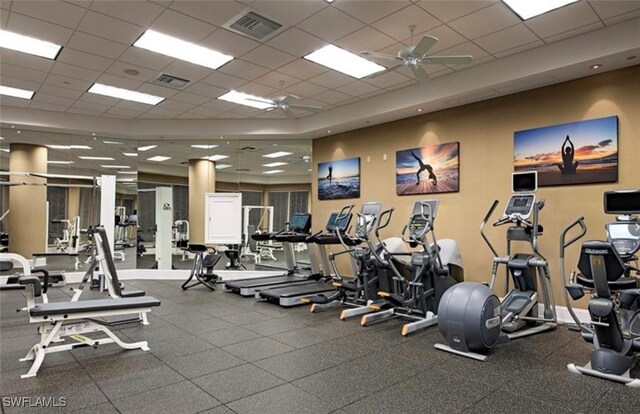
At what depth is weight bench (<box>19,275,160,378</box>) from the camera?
352 centimetres

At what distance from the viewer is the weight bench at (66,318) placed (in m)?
3.52

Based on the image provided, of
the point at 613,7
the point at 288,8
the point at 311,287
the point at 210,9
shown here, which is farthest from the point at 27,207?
the point at 613,7

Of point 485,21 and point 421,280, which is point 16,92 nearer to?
point 421,280

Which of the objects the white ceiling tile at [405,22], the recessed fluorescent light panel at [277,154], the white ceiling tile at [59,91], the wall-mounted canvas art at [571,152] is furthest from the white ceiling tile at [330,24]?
the recessed fluorescent light panel at [277,154]

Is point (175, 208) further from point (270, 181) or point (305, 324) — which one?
point (305, 324)

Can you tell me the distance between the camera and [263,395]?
301 centimetres

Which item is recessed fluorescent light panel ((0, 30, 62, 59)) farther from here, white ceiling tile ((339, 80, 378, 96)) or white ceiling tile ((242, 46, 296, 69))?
white ceiling tile ((339, 80, 378, 96))

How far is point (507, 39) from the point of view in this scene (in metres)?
5.07

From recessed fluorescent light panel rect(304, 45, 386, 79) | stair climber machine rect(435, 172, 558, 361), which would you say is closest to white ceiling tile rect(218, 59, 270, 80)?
recessed fluorescent light panel rect(304, 45, 386, 79)

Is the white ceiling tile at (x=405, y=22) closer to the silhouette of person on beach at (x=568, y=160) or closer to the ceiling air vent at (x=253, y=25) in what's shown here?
the ceiling air vent at (x=253, y=25)

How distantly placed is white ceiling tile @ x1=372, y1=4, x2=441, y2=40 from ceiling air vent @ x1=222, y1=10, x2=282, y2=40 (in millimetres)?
1246

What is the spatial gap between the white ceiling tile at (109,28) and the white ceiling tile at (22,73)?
6.60 ft

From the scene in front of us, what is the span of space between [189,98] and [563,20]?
20.0 feet

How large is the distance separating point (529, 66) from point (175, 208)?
8.31 meters
